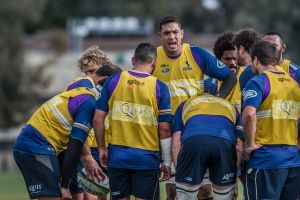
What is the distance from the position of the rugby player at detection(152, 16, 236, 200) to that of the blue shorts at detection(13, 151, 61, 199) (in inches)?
72.1

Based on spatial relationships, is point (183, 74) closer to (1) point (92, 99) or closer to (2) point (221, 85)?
(2) point (221, 85)

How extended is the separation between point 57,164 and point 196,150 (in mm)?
1832

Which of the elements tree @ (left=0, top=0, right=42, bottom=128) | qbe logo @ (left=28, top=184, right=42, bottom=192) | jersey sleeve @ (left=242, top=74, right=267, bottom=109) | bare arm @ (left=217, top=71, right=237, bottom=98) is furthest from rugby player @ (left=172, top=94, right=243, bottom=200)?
tree @ (left=0, top=0, right=42, bottom=128)

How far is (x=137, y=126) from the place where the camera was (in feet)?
41.3

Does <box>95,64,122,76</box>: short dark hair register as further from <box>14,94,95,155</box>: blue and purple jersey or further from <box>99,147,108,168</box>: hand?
<box>99,147,108,168</box>: hand

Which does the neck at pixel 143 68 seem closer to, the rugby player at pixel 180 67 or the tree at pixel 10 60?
the rugby player at pixel 180 67

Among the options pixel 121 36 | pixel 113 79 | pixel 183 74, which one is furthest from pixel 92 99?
pixel 121 36

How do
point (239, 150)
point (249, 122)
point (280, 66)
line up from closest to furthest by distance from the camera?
point (249, 122), point (239, 150), point (280, 66)

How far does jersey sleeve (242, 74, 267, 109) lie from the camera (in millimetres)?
11914

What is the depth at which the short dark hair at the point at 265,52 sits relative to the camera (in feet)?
40.0

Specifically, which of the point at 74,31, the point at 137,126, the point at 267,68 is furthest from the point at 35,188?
the point at 74,31

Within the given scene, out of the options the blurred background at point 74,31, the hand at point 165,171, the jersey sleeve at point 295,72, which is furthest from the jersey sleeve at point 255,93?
the blurred background at point 74,31

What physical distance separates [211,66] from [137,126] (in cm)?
165

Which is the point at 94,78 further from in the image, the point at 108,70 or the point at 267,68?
the point at 267,68
